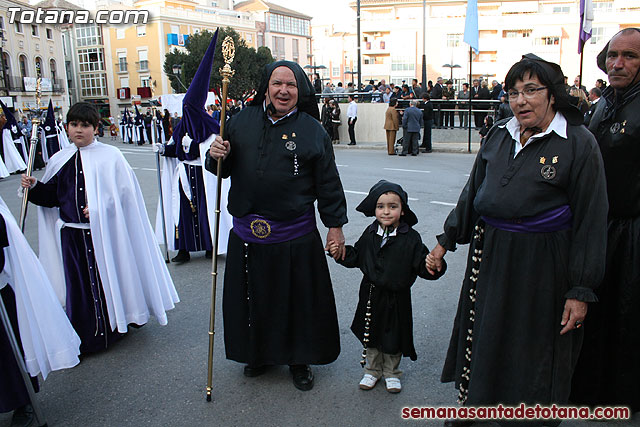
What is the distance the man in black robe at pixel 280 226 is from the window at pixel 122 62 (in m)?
65.4

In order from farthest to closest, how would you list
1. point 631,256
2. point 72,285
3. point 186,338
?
Answer: point 186,338 < point 72,285 < point 631,256

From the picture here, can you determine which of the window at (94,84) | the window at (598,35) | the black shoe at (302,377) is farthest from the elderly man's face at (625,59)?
the window at (94,84)

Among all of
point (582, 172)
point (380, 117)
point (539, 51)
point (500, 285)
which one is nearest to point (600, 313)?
point (500, 285)

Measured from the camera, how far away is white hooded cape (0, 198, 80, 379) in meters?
3.13

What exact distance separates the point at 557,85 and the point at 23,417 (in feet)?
11.7

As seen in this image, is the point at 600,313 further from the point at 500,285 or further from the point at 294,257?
the point at 294,257

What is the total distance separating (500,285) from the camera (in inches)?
108

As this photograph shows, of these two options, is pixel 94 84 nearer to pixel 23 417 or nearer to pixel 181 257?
pixel 181 257

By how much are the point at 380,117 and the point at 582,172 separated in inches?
789

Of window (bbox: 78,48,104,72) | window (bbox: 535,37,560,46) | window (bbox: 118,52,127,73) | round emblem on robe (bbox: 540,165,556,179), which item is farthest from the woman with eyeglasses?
window (bbox: 78,48,104,72)

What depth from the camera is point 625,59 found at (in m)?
2.99

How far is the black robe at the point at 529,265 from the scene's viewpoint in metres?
2.55

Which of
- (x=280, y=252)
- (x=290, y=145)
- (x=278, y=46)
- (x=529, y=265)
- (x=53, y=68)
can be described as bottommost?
(x=280, y=252)

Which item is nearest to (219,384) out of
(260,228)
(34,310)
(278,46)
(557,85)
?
(260,228)
